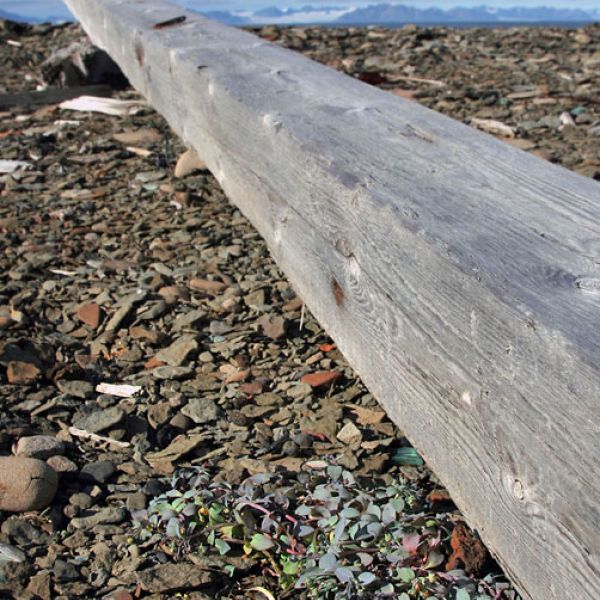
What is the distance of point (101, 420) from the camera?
7.80 feet

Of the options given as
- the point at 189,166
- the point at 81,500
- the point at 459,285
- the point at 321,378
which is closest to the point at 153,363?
the point at 321,378

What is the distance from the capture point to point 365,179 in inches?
75.7

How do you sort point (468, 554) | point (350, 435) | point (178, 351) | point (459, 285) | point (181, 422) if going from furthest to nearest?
point (178, 351) → point (181, 422) → point (350, 435) → point (468, 554) → point (459, 285)

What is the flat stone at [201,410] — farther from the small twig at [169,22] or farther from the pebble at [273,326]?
the small twig at [169,22]

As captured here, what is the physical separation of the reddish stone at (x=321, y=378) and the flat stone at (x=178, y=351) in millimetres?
423

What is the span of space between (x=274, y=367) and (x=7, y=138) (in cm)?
344

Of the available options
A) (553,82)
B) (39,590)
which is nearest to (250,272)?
(39,590)

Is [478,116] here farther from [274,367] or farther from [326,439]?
[326,439]

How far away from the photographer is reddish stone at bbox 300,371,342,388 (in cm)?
255

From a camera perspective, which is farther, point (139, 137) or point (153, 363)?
point (139, 137)

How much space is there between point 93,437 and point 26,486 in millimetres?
352

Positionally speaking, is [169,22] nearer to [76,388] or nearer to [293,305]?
[293,305]

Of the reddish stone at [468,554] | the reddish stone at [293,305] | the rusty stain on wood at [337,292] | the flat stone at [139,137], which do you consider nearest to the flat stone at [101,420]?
the rusty stain on wood at [337,292]

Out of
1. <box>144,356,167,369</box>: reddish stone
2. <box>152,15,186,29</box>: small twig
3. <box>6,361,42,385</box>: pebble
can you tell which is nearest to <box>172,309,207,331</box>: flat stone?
<box>144,356,167,369</box>: reddish stone
